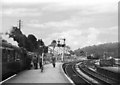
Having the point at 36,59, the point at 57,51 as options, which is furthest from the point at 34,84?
the point at 57,51

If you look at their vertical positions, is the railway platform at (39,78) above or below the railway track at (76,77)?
above

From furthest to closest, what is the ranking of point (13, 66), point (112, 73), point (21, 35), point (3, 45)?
1. point (21, 35)
2. point (112, 73)
3. point (13, 66)
4. point (3, 45)

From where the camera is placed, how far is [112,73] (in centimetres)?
3312

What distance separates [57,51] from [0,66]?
6285 cm

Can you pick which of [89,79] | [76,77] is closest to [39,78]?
[89,79]

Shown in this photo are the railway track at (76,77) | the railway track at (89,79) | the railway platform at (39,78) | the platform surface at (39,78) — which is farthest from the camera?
the railway track at (89,79)

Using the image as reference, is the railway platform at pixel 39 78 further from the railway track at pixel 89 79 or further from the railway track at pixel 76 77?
the railway track at pixel 89 79

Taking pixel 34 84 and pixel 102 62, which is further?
pixel 102 62

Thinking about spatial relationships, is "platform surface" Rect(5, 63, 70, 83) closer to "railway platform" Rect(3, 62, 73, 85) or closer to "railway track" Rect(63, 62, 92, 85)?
"railway platform" Rect(3, 62, 73, 85)

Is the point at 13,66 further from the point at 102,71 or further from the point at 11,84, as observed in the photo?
the point at 102,71

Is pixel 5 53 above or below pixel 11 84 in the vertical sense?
above

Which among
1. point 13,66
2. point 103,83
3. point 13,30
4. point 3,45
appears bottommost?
point 103,83

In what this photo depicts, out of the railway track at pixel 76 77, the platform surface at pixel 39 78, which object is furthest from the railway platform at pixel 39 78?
the railway track at pixel 76 77

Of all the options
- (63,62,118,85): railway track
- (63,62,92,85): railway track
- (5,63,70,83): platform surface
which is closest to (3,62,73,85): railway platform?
(5,63,70,83): platform surface
